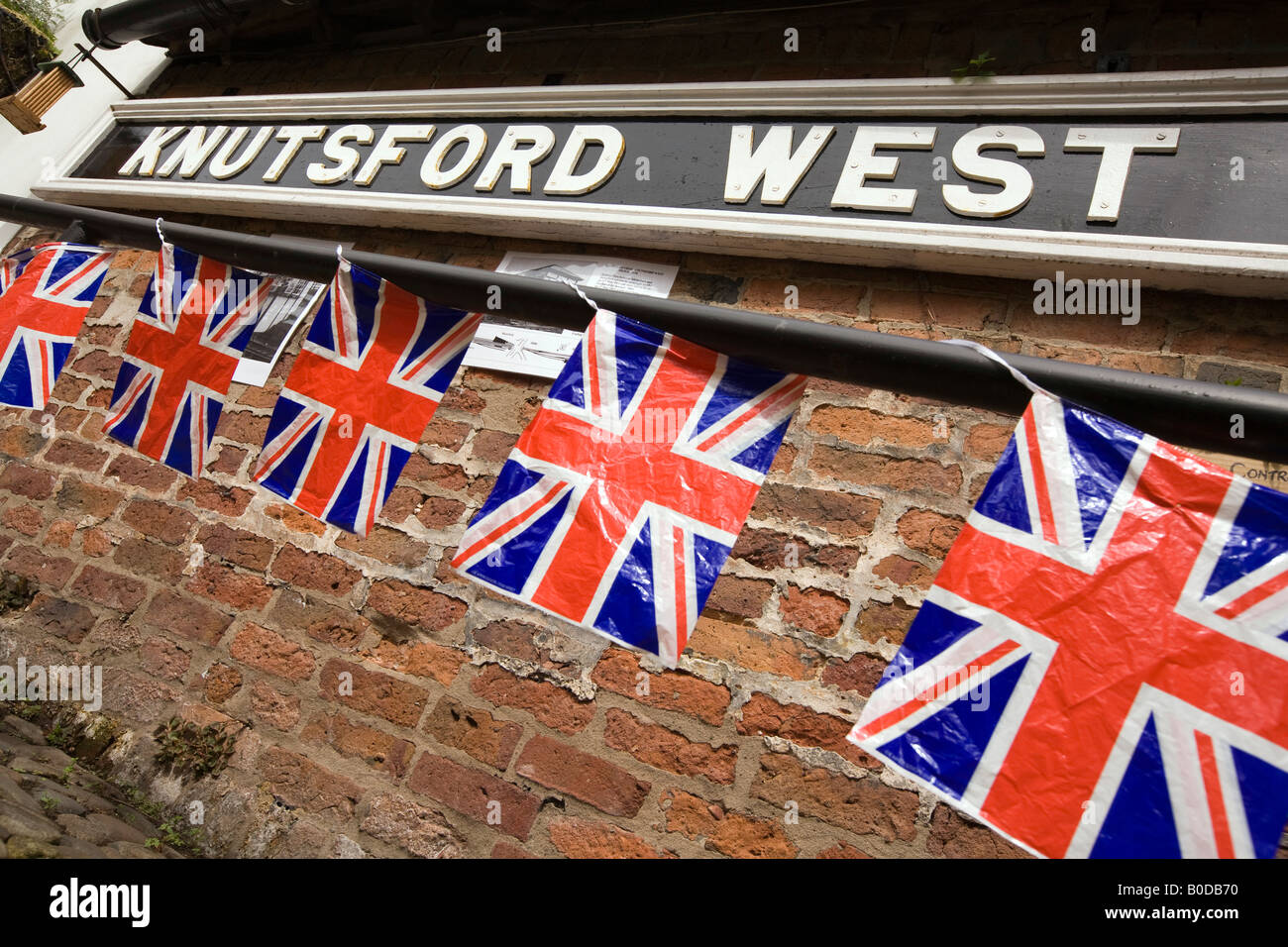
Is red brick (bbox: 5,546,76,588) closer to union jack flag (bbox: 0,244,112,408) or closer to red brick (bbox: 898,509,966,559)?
union jack flag (bbox: 0,244,112,408)

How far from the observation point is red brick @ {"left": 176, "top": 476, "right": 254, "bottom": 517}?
8.48 feet

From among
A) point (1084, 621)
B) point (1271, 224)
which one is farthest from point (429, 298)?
point (1271, 224)

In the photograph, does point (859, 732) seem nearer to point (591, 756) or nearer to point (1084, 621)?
point (1084, 621)

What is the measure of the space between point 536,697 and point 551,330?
45.3 inches

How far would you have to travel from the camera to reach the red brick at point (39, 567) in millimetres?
2742

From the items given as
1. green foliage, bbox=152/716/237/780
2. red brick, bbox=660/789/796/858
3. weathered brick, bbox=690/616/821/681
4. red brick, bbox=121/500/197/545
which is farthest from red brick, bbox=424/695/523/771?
red brick, bbox=121/500/197/545

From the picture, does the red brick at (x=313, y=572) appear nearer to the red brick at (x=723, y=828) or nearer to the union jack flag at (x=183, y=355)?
the union jack flag at (x=183, y=355)

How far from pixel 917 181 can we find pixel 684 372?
3.62ft

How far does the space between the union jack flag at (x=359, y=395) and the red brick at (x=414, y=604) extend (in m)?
0.44

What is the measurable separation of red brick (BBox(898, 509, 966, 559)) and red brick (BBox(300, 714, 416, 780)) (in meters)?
1.40

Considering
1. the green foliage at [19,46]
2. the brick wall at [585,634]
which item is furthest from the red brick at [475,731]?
the green foliage at [19,46]

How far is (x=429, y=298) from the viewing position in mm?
1792

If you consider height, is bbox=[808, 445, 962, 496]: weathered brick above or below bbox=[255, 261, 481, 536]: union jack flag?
below

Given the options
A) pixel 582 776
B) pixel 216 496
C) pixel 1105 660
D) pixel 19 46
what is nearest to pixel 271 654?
pixel 216 496
